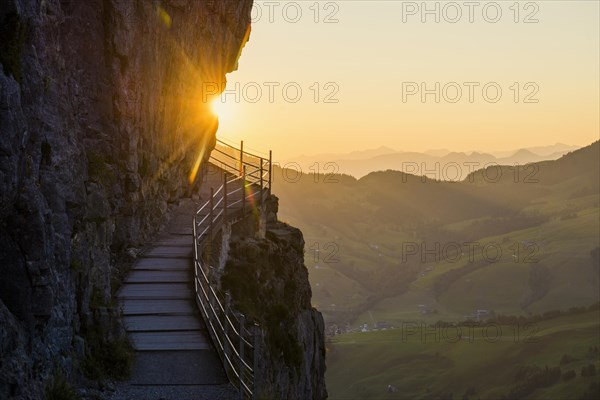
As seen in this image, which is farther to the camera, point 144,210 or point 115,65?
point 144,210

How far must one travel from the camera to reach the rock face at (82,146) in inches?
528

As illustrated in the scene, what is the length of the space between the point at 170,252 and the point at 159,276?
2805 mm

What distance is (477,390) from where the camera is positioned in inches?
7574

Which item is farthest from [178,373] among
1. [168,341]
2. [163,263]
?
[163,263]

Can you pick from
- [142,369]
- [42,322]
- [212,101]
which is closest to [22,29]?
[42,322]

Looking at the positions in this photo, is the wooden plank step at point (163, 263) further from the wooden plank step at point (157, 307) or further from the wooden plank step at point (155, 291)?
the wooden plank step at point (157, 307)

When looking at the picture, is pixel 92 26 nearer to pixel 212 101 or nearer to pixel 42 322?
pixel 42 322

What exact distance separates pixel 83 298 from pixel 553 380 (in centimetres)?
18996

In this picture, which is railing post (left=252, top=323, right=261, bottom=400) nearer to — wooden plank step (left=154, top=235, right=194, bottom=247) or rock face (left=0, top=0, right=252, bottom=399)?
rock face (left=0, top=0, right=252, bottom=399)

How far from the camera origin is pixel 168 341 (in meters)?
19.1

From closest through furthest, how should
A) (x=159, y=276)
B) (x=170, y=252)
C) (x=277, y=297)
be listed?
(x=159, y=276) → (x=170, y=252) → (x=277, y=297)

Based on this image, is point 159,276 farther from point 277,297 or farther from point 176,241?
point 277,297

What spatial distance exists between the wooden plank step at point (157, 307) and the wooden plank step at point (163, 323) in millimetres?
190

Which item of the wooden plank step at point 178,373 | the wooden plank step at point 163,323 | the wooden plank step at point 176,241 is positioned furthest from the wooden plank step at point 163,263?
the wooden plank step at point 178,373
